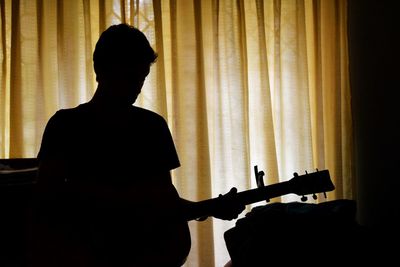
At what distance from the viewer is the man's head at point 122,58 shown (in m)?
0.84

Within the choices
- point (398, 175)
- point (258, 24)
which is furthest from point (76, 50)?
point (398, 175)

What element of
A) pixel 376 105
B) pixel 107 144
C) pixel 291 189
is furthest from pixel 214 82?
pixel 107 144

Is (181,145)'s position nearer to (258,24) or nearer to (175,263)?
(258,24)

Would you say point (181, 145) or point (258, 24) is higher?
point (258, 24)

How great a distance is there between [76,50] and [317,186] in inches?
47.6

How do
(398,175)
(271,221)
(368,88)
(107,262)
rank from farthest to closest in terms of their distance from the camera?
(368,88)
(398,175)
(271,221)
(107,262)

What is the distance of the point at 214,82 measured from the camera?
1697 mm

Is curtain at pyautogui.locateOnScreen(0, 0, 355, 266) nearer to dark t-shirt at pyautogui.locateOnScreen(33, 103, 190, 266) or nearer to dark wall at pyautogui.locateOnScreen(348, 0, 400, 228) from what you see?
dark wall at pyautogui.locateOnScreen(348, 0, 400, 228)

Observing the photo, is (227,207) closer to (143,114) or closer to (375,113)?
(143,114)

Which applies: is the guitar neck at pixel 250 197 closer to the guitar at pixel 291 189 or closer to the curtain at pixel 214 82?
the guitar at pixel 291 189

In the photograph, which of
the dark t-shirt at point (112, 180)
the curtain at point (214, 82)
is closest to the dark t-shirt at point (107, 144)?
the dark t-shirt at point (112, 180)

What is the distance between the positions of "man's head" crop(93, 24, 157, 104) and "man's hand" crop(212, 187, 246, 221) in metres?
0.37

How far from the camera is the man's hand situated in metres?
0.98

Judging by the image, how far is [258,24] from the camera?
171 centimetres
